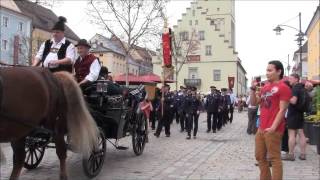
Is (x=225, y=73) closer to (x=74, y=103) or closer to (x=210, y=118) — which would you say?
(x=210, y=118)

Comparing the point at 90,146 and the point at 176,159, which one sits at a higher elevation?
the point at 90,146

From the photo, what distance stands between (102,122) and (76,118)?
195cm

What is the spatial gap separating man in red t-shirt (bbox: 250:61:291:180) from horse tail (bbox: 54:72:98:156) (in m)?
2.37

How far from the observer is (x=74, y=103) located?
22.5 feet

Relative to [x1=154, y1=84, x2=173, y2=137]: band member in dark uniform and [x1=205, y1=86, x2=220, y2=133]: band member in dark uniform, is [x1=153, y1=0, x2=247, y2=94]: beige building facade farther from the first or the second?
[x1=154, y1=84, x2=173, y2=137]: band member in dark uniform

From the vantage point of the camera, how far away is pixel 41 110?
19.9ft

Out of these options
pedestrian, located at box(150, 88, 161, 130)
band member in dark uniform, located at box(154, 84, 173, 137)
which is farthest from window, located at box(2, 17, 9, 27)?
band member in dark uniform, located at box(154, 84, 173, 137)

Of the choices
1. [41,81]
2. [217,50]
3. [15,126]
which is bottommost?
[15,126]

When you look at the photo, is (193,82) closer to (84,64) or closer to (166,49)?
(166,49)

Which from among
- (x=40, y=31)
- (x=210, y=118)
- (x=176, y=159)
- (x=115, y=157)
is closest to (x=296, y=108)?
(x=176, y=159)

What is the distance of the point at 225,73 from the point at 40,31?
2820cm

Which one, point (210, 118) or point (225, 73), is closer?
point (210, 118)

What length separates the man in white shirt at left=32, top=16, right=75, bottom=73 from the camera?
751 centimetres

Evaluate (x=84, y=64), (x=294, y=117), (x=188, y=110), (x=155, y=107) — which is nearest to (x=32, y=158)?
(x=84, y=64)
